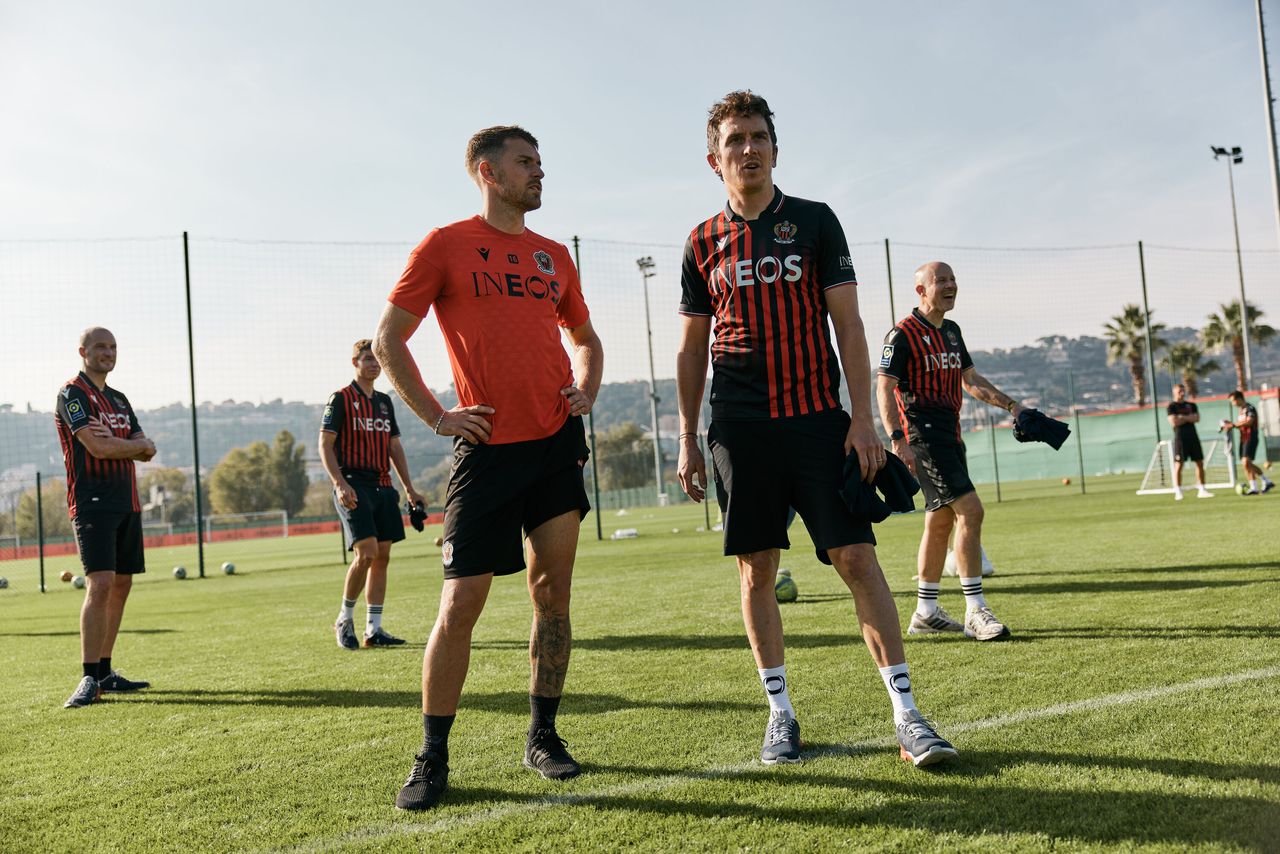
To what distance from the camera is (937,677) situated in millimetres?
A: 4617

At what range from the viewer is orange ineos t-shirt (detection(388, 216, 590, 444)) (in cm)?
356

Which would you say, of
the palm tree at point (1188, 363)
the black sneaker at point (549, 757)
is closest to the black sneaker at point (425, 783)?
the black sneaker at point (549, 757)

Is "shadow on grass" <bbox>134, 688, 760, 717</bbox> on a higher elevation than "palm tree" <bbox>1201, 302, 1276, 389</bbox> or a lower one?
lower

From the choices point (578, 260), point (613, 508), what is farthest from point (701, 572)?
point (613, 508)

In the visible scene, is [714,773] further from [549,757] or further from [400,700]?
[400,700]

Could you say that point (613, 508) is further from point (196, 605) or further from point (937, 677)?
point (937, 677)

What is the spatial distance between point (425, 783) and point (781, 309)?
2108 mm

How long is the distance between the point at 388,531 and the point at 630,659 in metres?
2.61

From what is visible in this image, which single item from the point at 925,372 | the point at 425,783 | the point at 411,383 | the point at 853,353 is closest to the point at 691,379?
the point at 853,353

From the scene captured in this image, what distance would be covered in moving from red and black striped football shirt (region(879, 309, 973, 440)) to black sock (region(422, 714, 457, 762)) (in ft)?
12.0

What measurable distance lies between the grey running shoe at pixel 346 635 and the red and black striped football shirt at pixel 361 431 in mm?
1099

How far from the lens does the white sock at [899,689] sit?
11.0 ft

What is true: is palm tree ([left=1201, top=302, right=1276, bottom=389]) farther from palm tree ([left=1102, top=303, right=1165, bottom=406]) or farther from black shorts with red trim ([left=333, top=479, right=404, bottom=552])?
black shorts with red trim ([left=333, top=479, right=404, bottom=552])

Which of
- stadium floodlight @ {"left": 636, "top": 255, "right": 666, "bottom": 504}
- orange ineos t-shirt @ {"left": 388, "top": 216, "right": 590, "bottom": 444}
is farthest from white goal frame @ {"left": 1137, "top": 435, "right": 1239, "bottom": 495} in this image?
orange ineos t-shirt @ {"left": 388, "top": 216, "right": 590, "bottom": 444}
